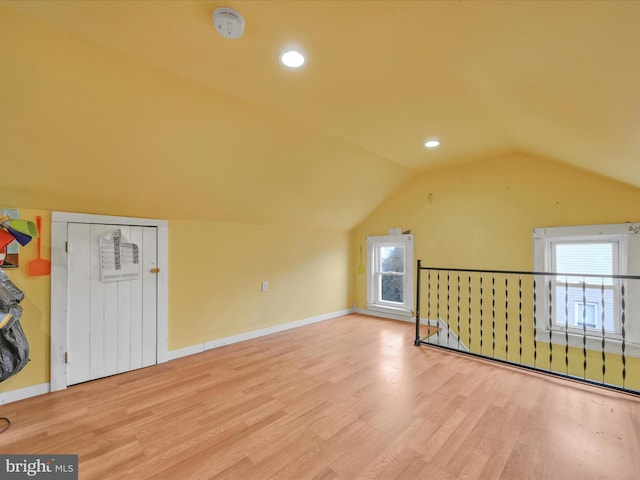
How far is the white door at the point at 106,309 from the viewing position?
266 cm

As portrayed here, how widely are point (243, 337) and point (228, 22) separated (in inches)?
137

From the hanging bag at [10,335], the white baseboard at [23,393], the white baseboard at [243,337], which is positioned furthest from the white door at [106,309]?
the hanging bag at [10,335]

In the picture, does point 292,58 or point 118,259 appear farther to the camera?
point 118,259

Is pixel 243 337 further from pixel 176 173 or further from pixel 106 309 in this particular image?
pixel 176 173

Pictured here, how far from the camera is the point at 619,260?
10.2ft

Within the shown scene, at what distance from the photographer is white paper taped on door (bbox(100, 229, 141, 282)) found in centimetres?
284

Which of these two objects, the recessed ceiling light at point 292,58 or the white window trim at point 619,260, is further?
the white window trim at point 619,260

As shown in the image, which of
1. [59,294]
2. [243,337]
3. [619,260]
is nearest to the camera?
[59,294]

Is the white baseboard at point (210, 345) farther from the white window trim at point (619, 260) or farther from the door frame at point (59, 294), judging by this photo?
the white window trim at point (619, 260)

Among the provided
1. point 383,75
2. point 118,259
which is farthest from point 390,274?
point 118,259

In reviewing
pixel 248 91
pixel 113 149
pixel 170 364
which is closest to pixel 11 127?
pixel 113 149

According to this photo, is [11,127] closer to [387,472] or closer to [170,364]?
[170,364]

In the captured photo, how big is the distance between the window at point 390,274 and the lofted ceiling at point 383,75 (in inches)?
78.0

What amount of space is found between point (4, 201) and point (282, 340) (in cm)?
307
